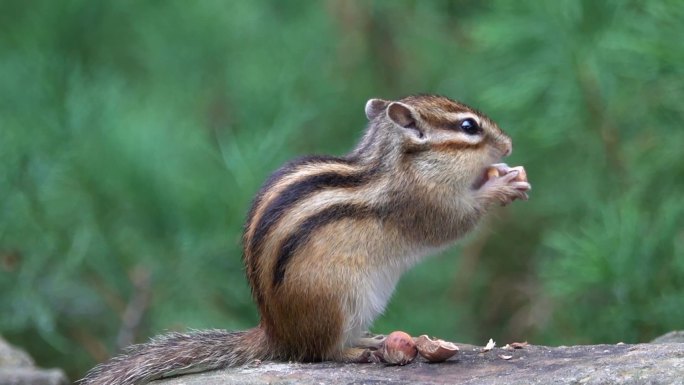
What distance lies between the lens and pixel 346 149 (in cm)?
866

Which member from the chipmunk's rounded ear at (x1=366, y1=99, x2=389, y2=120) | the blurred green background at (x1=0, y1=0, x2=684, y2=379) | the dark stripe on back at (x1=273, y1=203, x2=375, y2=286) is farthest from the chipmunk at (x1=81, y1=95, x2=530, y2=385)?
the blurred green background at (x1=0, y1=0, x2=684, y2=379)

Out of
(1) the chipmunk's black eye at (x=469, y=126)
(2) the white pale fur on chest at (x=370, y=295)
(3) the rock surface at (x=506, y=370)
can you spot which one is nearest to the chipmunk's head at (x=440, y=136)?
(1) the chipmunk's black eye at (x=469, y=126)

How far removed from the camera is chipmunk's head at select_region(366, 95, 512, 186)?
5277mm

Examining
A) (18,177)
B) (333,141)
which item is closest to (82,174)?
(18,177)

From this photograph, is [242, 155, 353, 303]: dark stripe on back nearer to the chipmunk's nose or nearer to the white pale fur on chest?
the white pale fur on chest

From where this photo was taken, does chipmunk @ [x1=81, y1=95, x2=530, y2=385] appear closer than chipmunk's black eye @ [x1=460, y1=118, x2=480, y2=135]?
Yes

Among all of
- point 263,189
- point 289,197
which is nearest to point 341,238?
point 289,197

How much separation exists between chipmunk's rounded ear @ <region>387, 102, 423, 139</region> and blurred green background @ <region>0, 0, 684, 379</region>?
4.85ft

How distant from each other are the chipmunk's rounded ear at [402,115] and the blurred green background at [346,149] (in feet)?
4.85

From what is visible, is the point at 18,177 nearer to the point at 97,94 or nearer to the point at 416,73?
the point at 97,94

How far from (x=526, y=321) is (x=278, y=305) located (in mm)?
3525

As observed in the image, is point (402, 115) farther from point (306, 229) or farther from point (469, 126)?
point (306, 229)

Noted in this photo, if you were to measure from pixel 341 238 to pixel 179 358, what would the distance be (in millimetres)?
726

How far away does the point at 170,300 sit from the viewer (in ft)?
23.6
